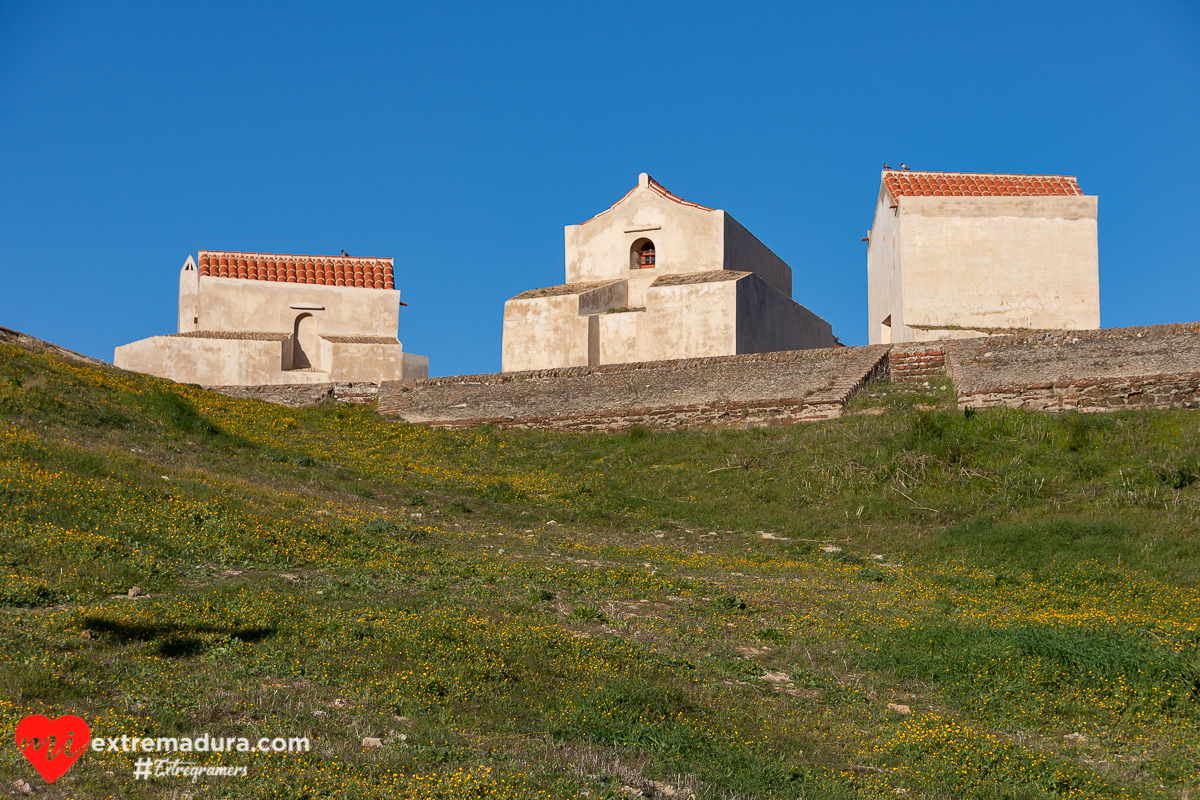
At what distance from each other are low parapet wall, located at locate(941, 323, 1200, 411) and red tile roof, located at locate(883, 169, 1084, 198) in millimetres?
9330

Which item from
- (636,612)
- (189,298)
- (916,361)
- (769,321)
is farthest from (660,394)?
(189,298)

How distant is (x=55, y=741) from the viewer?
16.1 feet

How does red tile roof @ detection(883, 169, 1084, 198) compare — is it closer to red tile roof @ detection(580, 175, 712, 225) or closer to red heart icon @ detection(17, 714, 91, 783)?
red tile roof @ detection(580, 175, 712, 225)

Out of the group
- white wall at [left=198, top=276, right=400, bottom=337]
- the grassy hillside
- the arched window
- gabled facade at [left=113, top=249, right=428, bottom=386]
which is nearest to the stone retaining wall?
gabled facade at [left=113, top=249, right=428, bottom=386]

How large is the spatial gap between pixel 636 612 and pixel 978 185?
23.0m

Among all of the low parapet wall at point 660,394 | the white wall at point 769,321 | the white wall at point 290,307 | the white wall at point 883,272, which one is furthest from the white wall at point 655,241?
the low parapet wall at point 660,394

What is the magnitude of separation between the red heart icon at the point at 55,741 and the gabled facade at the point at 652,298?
22115 mm

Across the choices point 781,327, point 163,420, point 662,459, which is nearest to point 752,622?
point 662,459

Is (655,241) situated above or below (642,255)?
above

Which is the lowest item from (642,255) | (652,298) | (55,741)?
(55,741)

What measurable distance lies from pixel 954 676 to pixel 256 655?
5.41 metres

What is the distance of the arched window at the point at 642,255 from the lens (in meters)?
30.2

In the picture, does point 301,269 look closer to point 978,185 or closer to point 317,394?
point 317,394

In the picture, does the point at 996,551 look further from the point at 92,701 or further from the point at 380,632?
the point at 92,701
